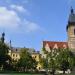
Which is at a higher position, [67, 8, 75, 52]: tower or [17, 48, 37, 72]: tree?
[67, 8, 75, 52]: tower

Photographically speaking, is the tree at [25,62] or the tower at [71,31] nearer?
the tree at [25,62]

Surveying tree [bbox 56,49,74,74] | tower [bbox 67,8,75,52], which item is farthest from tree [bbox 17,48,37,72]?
tower [bbox 67,8,75,52]

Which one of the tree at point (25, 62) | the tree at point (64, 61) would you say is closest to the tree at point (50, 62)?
the tree at point (64, 61)

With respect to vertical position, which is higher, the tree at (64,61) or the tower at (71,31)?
the tower at (71,31)

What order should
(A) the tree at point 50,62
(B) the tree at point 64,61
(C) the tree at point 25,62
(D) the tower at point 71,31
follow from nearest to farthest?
1. (A) the tree at point 50,62
2. (B) the tree at point 64,61
3. (C) the tree at point 25,62
4. (D) the tower at point 71,31

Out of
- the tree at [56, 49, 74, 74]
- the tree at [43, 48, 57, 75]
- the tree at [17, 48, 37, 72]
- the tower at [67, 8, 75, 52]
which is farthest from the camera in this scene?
the tower at [67, 8, 75, 52]

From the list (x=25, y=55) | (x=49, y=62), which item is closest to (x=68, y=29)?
(x=25, y=55)

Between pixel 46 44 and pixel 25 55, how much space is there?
32.6 m

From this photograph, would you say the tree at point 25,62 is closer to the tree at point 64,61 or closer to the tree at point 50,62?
the tree at point 50,62

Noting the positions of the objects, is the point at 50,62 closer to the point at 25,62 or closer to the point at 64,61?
the point at 64,61

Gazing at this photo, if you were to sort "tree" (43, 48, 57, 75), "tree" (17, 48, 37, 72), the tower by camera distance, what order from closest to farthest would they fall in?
1. "tree" (43, 48, 57, 75)
2. "tree" (17, 48, 37, 72)
3. the tower

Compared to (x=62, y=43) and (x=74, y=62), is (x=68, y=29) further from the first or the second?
(x=74, y=62)

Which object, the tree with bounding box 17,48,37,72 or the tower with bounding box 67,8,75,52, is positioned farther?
the tower with bounding box 67,8,75,52

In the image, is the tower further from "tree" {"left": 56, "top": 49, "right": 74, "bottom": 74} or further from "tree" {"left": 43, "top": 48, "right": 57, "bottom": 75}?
"tree" {"left": 56, "top": 49, "right": 74, "bottom": 74}
